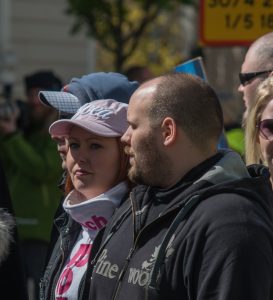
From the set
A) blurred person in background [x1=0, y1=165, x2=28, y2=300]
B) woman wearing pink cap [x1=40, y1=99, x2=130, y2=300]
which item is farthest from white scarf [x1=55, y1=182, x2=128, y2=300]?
blurred person in background [x1=0, y1=165, x2=28, y2=300]

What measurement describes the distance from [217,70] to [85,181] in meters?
8.57

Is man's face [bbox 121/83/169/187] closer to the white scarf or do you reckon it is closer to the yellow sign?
the white scarf

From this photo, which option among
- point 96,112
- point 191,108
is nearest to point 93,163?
point 96,112

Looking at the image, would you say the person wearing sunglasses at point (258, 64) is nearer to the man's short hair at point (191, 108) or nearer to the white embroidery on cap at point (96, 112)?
the white embroidery on cap at point (96, 112)

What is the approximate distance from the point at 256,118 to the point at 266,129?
0.15 meters

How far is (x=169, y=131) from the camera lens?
3.03m

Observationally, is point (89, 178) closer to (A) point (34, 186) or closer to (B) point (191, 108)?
(B) point (191, 108)

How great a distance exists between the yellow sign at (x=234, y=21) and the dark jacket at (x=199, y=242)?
333 cm

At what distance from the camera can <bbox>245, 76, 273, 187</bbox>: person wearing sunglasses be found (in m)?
3.45

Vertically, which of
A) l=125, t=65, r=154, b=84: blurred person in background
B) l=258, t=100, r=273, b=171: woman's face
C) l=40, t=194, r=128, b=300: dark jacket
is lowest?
l=125, t=65, r=154, b=84: blurred person in background

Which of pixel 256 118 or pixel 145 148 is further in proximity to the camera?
pixel 256 118

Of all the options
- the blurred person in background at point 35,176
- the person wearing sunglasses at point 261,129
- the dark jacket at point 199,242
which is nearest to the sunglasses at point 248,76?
the person wearing sunglasses at point 261,129

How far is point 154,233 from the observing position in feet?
9.84

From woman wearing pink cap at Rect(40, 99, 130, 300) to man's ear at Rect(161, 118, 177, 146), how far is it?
597mm
